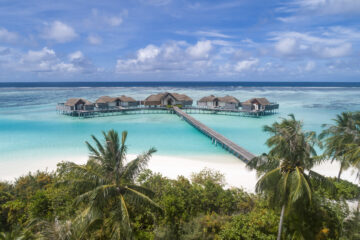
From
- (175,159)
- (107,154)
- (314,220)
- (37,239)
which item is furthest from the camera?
(175,159)

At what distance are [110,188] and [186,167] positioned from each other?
1068cm

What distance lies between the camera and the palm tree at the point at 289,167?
627cm

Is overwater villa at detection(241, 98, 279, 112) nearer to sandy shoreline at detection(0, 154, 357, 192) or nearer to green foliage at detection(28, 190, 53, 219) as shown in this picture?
sandy shoreline at detection(0, 154, 357, 192)

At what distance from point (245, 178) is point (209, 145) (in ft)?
27.9

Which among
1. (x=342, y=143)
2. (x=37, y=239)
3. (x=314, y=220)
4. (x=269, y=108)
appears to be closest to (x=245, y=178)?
(x=342, y=143)

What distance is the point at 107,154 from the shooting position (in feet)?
23.8

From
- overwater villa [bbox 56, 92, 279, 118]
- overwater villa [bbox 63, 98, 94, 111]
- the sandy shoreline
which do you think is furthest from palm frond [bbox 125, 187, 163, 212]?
overwater villa [bbox 63, 98, 94, 111]

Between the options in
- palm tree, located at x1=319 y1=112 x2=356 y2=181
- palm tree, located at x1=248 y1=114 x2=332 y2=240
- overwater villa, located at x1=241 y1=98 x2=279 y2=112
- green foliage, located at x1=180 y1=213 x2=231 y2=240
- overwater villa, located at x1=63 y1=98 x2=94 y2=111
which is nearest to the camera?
palm tree, located at x1=248 y1=114 x2=332 y2=240

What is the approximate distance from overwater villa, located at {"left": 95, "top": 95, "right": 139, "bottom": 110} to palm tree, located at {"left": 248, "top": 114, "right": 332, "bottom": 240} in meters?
38.7

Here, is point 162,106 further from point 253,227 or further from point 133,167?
point 253,227

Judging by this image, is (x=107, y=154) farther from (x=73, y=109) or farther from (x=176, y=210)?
(x=73, y=109)

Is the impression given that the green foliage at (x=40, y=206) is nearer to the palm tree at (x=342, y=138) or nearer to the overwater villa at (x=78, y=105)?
the palm tree at (x=342, y=138)

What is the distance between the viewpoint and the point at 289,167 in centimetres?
666

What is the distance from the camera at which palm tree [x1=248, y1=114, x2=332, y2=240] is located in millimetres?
6270
